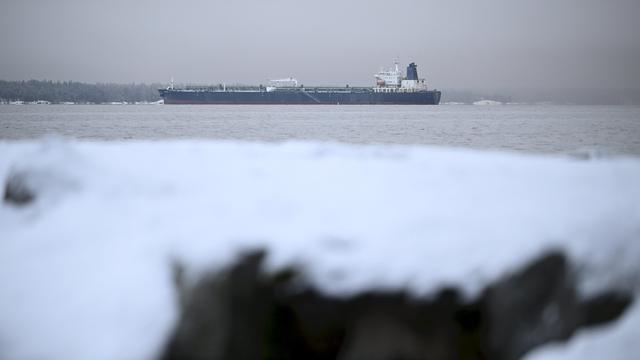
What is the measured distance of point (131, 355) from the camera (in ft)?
8.05

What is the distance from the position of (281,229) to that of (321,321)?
430mm

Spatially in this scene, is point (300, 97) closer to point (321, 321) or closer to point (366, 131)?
point (366, 131)

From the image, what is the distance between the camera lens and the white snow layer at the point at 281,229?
8.30ft

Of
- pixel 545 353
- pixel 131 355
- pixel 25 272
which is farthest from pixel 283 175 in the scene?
pixel 545 353

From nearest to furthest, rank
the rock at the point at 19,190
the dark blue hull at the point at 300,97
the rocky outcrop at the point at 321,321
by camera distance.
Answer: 1. the rocky outcrop at the point at 321,321
2. the rock at the point at 19,190
3. the dark blue hull at the point at 300,97

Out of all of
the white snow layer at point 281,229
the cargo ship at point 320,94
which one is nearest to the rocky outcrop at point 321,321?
the white snow layer at point 281,229

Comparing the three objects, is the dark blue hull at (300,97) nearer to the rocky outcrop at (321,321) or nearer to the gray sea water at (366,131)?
the gray sea water at (366,131)

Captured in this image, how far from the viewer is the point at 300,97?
240 ft

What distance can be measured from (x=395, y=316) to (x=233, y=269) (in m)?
0.72

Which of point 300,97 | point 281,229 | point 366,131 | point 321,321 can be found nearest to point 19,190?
→ point 281,229

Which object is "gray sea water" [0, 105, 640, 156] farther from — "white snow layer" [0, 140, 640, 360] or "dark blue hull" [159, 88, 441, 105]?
"dark blue hull" [159, 88, 441, 105]

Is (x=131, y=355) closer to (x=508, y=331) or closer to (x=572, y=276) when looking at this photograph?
(x=508, y=331)

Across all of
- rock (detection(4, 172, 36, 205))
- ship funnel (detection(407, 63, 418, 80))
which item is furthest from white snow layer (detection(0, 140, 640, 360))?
ship funnel (detection(407, 63, 418, 80))

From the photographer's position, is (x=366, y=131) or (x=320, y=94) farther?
(x=320, y=94)
